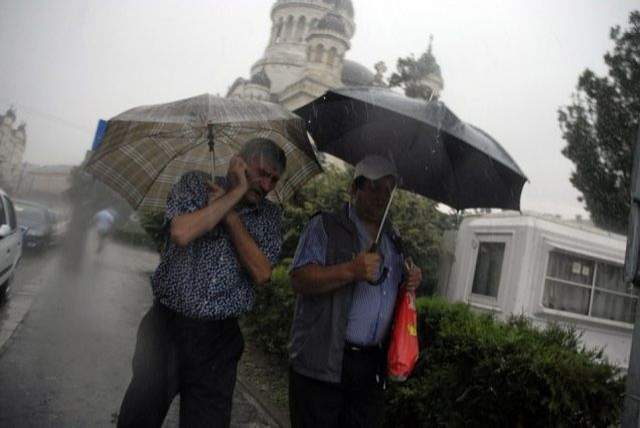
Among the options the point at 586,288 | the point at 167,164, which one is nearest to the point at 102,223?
the point at 586,288

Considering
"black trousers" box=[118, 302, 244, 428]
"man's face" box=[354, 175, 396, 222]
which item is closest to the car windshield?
"black trousers" box=[118, 302, 244, 428]

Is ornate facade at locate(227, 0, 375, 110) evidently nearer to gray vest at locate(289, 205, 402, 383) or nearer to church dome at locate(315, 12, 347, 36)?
church dome at locate(315, 12, 347, 36)

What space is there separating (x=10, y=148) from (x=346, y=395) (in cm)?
1248

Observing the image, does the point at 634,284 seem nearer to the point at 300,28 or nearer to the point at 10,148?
the point at 10,148

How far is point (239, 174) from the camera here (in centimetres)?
235

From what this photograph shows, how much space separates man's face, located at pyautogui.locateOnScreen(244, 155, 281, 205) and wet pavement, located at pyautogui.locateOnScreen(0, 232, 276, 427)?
2694mm

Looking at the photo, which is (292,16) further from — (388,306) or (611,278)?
(388,306)

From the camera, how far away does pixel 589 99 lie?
12742mm

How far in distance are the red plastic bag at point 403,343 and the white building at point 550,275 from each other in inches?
413

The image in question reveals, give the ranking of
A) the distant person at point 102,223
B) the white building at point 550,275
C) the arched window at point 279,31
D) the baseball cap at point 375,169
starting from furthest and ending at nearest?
the arched window at point 279,31
the distant person at point 102,223
the white building at point 550,275
the baseball cap at point 375,169

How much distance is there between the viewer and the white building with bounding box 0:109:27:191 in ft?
35.0

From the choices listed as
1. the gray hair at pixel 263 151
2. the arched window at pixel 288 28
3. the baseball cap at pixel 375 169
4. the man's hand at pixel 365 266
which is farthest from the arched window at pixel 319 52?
the man's hand at pixel 365 266

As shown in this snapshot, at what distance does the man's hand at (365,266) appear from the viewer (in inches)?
93.8

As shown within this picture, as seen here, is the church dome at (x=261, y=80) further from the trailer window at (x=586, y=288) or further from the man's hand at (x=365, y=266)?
the man's hand at (x=365, y=266)
